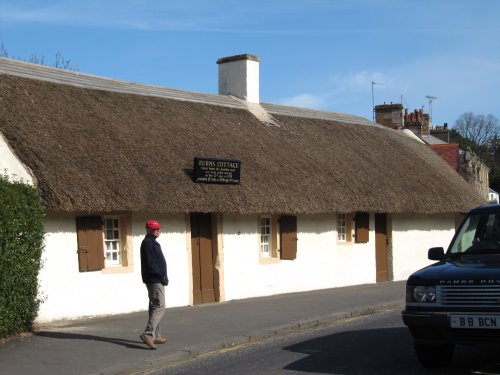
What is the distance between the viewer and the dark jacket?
31.9ft

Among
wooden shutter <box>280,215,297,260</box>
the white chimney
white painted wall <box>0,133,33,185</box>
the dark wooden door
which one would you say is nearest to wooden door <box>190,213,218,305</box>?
the dark wooden door

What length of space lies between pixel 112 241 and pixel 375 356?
6.65 meters

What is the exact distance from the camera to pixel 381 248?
21.2 m

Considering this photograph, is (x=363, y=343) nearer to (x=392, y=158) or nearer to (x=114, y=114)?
(x=114, y=114)

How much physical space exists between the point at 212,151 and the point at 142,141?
1976 millimetres

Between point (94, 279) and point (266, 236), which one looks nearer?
point (94, 279)

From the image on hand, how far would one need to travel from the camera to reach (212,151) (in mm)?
16438

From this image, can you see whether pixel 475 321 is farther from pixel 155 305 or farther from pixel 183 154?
pixel 183 154

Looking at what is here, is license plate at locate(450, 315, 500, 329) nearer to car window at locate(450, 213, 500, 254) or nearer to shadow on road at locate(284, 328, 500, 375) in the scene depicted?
shadow on road at locate(284, 328, 500, 375)

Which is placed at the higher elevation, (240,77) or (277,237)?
(240,77)

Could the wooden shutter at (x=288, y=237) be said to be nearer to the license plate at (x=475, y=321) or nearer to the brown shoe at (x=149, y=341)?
the brown shoe at (x=149, y=341)

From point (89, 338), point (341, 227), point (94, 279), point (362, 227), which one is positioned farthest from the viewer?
point (362, 227)

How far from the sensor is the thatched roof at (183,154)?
502 inches

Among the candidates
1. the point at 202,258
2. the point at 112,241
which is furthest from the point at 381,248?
the point at 112,241
